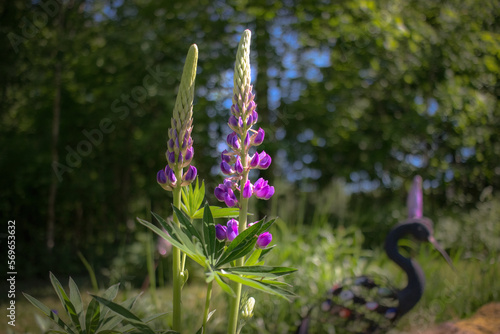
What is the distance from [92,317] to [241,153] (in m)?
0.58

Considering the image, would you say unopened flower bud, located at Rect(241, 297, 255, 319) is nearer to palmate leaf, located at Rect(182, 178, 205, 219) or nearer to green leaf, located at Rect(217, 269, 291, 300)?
green leaf, located at Rect(217, 269, 291, 300)

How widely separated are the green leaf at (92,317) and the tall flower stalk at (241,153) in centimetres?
38

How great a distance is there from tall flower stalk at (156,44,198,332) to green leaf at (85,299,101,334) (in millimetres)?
245

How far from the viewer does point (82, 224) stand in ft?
25.9

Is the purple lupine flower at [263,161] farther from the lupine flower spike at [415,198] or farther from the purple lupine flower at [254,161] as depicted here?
the lupine flower spike at [415,198]

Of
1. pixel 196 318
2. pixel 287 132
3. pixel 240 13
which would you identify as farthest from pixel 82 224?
pixel 196 318

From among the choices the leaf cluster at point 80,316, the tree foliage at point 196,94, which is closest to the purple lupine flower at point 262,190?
the leaf cluster at point 80,316

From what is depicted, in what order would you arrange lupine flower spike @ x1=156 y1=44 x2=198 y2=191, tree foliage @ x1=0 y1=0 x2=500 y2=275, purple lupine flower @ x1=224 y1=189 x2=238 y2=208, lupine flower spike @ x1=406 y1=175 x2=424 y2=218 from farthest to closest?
tree foliage @ x1=0 y1=0 x2=500 y2=275 → lupine flower spike @ x1=406 y1=175 x2=424 y2=218 → purple lupine flower @ x1=224 y1=189 x2=238 y2=208 → lupine flower spike @ x1=156 y1=44 x2=198 y2=191

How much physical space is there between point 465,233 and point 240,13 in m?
5.39

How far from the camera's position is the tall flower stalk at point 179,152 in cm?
94

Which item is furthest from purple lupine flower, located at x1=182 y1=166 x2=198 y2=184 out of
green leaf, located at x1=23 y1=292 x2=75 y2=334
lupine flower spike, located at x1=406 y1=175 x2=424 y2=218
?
lupine flower spike, located at x1=406 y1=175 x2=424 y2=218

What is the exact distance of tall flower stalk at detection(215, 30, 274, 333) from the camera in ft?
3.20

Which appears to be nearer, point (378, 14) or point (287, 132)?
point (378, 14)

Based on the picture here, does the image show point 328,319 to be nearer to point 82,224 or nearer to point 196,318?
point 196,318
